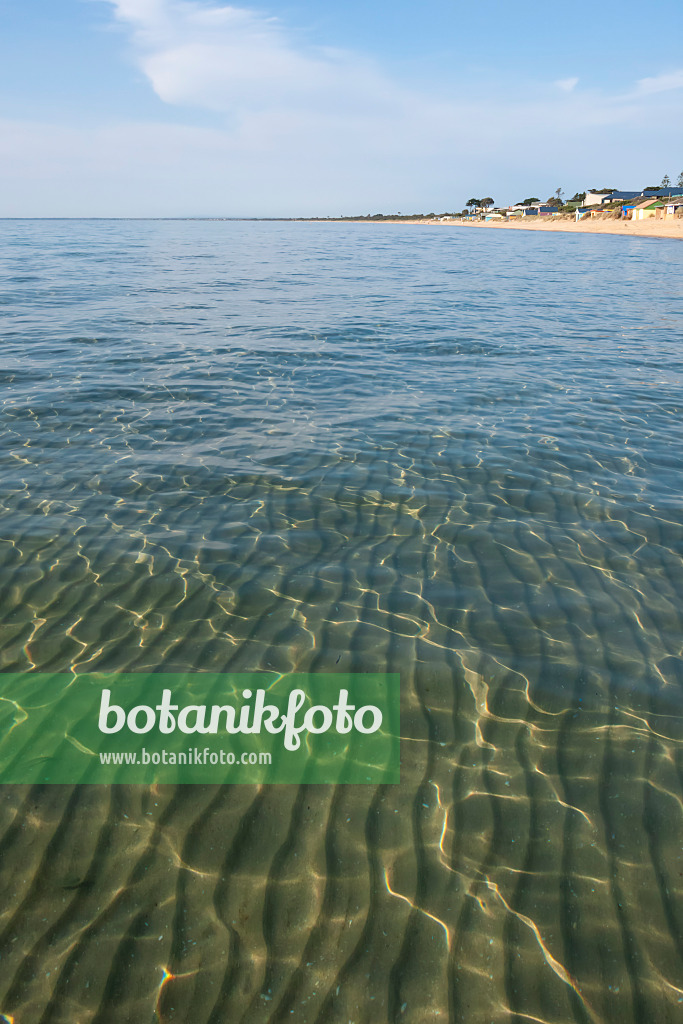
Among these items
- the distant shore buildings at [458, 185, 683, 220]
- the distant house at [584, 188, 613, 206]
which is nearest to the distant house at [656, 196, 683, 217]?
the distant shore buildings at [458, 185, 683, 220]

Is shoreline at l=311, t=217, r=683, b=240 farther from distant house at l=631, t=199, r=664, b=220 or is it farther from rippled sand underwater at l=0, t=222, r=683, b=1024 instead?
rippled sand underwater at l=0, t=222, r=683, b=1024

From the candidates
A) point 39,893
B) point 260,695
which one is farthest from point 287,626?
point 39,893

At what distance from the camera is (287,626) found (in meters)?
5.16

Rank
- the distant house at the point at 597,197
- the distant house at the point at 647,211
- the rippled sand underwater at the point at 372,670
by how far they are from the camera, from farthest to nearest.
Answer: the distant house at the point at 597,197, the distant house at the point at 647,211, the rippled sand underwater at the point at 372,670

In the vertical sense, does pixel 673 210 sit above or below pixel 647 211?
above

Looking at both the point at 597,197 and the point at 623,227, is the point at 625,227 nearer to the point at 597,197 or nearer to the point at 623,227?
the point at 623,227

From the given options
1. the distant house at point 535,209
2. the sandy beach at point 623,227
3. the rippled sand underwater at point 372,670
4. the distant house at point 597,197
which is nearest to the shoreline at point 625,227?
the sandy beach at point 623,227

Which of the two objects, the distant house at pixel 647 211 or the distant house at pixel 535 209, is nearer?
the distant house at pixel 647 211

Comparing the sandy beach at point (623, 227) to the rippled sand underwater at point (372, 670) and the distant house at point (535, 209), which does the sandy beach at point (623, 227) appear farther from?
the rippled sand underwater at point (372, 670)

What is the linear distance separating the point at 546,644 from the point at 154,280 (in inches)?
1111

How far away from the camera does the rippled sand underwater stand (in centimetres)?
298

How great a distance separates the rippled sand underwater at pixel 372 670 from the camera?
298 cm

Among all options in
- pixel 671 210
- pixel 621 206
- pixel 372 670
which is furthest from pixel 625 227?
pixel 372 670

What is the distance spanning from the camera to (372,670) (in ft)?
15.4
